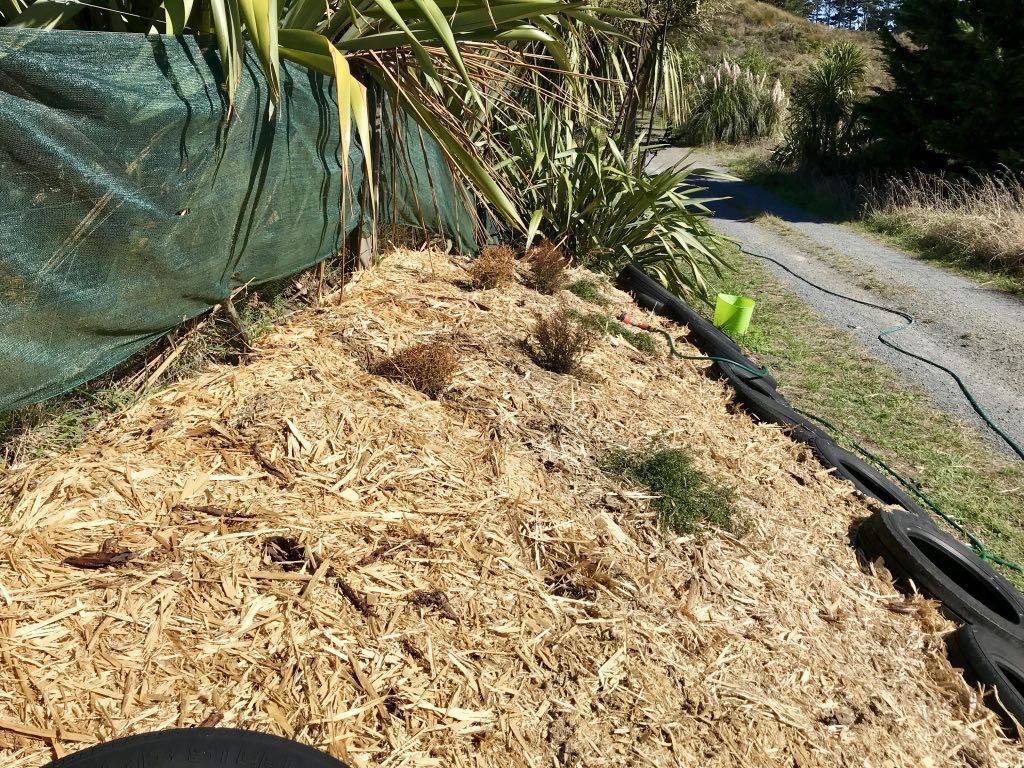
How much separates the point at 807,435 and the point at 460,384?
2138 mm

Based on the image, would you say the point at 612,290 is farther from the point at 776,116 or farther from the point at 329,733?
the point at 776,116

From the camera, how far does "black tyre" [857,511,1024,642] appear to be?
9.81 ft

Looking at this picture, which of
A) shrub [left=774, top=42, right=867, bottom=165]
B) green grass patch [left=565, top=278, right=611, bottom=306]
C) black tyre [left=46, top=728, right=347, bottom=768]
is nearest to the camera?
black tyre [left=46, top=728, right=347, bottom=768]

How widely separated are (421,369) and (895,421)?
3652 millimetres

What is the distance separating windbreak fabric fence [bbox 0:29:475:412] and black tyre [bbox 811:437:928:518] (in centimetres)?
321

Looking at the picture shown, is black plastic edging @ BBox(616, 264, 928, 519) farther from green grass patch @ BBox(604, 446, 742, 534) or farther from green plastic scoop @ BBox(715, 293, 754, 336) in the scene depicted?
green grass patch @ BBox(604, 446, 742, 534)

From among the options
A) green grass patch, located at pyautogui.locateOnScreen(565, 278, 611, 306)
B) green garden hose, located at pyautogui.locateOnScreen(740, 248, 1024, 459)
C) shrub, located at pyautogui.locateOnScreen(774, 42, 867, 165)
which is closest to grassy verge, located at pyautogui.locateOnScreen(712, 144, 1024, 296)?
shrub, located at pyautogui.locateOnScreen(774, 42, 867, 165)

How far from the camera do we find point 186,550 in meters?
2.23

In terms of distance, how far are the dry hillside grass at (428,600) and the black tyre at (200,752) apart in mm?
365

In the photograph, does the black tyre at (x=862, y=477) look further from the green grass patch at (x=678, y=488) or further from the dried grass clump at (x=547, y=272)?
the dried grass clump at (x=547, y=272)

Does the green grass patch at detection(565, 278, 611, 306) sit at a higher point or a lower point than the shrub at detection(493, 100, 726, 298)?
lower

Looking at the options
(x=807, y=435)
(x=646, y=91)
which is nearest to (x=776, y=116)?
(x=646, y=91)

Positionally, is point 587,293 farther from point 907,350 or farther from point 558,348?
point 907,350

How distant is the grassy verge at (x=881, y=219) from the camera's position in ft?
29.1
